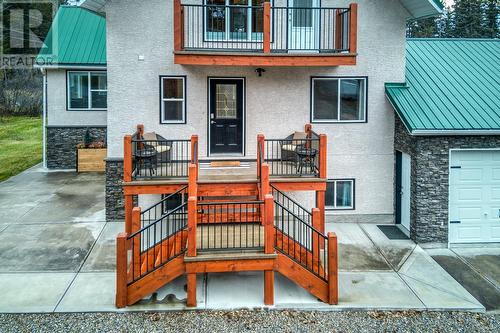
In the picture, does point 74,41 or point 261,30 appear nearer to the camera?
point 261,30

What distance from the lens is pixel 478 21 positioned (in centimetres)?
3306

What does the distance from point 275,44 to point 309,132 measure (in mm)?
2749

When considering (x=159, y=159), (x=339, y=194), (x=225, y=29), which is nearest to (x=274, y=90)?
(x=225, y=29)

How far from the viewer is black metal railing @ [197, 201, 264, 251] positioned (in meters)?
8.06

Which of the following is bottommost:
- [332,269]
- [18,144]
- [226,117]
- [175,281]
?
[175,281]

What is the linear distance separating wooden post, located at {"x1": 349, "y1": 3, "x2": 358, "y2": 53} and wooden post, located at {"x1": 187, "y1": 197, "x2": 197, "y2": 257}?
6.26 metres

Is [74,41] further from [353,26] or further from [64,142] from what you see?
[353,26]

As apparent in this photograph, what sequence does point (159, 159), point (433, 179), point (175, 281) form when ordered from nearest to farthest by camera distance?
1. point (175, 281)
2. point (433, 179)
3. point (159, 159)

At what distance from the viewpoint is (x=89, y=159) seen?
1920 cm

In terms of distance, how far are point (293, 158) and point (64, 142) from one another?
12196mm

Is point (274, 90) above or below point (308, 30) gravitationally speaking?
below

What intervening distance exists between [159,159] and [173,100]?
5.64 ft

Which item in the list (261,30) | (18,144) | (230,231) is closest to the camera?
(230,231)

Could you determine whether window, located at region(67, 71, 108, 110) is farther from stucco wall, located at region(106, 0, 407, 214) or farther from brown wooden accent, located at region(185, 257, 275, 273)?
brown wooden accent, located at region(185, 257, 275, 273)
